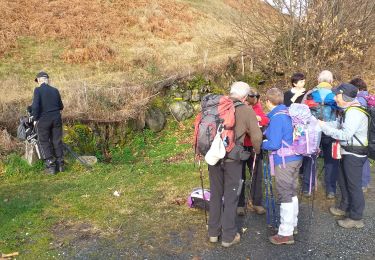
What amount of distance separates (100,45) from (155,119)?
28.8ft

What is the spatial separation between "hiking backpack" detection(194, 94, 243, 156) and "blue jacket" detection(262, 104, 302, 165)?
0.43m

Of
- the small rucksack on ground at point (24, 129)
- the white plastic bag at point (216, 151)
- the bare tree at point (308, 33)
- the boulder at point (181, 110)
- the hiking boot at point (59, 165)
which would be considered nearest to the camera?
the white plastic bag at point (216, 151)

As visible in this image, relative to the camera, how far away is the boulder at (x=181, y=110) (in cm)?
1246

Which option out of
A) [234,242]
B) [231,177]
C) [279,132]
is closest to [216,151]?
[231,177]

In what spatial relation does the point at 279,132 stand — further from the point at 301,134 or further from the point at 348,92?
the point at 348,92

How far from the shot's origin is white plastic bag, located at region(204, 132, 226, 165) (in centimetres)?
434

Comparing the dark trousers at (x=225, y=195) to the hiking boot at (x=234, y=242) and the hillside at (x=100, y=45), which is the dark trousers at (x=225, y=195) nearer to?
the hiking boot at (x=234, y=242)

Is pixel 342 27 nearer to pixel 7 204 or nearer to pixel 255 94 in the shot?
pixel 255 94

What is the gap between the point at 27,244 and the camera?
5047 mm

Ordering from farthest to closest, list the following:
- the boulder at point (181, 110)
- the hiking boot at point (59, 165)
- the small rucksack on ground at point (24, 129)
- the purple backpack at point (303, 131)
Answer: the boulder at point (181, 110)
the hiking boot at point (59, 165)
the small rucksack on ground at point (24, 129)
the purple backpack at point (303, 131)

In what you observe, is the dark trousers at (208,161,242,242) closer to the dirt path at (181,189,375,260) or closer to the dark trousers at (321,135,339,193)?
the dirt path at (181,189,375,260)

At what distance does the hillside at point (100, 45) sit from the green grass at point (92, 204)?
9.17 feet

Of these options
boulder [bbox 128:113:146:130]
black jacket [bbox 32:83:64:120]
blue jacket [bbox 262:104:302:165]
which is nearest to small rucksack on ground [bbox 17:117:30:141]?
black jacket [bbox 32:83:64:120]

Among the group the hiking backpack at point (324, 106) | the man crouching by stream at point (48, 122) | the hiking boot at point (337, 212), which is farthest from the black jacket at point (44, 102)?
the hiking boot at point (337, 212)
